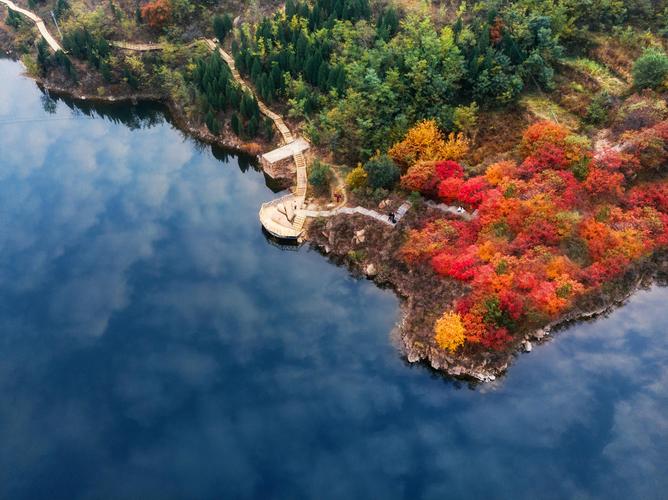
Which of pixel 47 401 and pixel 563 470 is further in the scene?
pixel 47 401

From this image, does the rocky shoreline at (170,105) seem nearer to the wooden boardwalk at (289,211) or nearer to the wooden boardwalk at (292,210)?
the wooden boardwalk at (292,210)

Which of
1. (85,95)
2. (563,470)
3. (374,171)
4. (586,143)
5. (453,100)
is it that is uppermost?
(586,143)

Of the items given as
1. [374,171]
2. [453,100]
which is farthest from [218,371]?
[453,100]

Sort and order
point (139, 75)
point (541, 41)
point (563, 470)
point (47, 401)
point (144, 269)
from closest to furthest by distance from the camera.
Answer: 1. point (563, 470)
2. point (47, 401)
3. point (144, 269)
4. point (541, 41)
5. point (139, 75)

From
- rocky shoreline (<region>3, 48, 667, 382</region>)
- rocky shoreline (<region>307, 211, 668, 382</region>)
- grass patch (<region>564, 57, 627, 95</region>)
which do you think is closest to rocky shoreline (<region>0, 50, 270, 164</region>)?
rocky shoreline (<region>3, 48, 667, 382</region>)

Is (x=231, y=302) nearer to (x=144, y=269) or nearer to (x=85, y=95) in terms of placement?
(x=144, y=269)

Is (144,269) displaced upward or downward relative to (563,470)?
downward

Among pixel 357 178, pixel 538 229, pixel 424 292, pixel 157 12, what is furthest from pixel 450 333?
pixel 157 12
